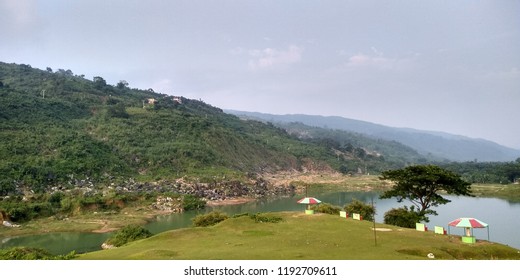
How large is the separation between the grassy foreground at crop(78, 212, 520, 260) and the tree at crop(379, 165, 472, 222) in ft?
40.5

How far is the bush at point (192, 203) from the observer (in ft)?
235

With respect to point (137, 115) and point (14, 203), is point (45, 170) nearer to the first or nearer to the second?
point (14, 203)

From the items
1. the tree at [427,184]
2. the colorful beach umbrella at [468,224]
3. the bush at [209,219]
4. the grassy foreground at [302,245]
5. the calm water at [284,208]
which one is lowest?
the calm water at [284,208]

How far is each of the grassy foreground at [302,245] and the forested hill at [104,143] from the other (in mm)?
51928

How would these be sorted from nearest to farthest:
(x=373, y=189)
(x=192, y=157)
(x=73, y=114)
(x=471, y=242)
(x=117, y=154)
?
1. (x=471, y=242)
2. (x=117, y=154)
3. (x=192, y=157)
4. (x=373, y=189)
5. (x=73, y=114)

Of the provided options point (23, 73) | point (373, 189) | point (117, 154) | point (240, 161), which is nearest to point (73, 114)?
point (117, 154)

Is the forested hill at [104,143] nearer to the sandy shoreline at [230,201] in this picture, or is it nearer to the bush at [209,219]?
the sandy shoreline at [230,201]

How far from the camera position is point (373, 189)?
111 metres

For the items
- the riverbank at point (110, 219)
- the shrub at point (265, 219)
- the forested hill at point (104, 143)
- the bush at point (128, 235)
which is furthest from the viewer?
the forested hill at point (104, 143)

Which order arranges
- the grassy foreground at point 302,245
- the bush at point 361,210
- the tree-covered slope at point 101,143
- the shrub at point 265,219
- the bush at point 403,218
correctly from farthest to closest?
the tree-covered slope at point 101,143
the bush at point 361,210
the bush at point 403,218
the shrub at point 265,219
the grassy foreground at point 302,245

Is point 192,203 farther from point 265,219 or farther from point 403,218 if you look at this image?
point 403,218

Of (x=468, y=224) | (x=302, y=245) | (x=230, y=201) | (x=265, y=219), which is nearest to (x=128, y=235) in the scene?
(x=265, y=219)

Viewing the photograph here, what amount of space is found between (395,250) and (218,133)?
11048 cm

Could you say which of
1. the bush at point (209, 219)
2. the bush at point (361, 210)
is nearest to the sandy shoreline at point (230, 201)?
the bush at point (209, 219)
